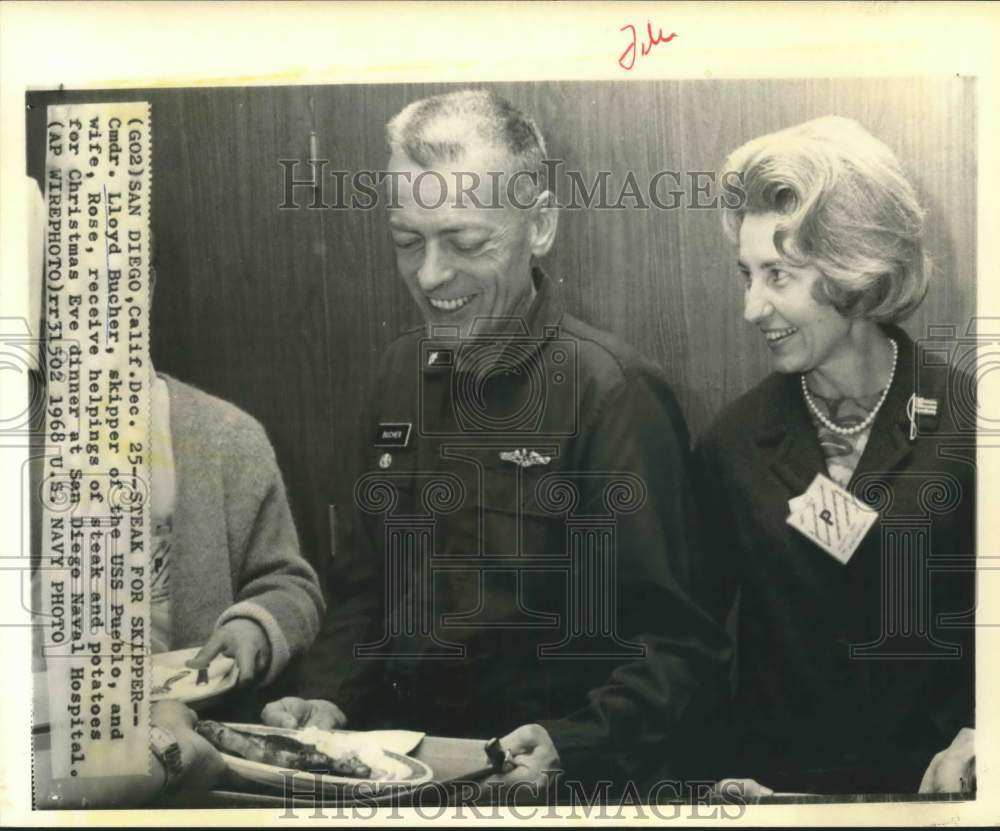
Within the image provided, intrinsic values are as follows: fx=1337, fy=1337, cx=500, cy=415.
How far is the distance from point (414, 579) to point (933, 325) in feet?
4.54

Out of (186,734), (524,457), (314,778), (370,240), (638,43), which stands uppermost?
(638,43)

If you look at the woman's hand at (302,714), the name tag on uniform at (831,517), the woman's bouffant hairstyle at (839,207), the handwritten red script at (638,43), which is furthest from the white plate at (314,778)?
the handwritten red script at (638,43)

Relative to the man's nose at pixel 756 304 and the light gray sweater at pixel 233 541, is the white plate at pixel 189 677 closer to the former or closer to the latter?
the light gray sweater at pixel 233 541

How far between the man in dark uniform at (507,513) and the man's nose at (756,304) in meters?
0.27

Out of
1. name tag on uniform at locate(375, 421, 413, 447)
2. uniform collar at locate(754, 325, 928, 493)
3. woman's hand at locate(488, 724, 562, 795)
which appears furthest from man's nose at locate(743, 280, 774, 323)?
woman's hand at locate(488, 724, 562, 795)

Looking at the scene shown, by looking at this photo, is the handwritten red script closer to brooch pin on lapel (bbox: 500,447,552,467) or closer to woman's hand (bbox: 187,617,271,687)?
brooch pin on lapel (bbox: 500,447,552,467)

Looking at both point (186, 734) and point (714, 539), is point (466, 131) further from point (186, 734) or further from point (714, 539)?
point (186, 734)

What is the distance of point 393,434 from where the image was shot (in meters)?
3.20

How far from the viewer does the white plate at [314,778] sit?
321 cm

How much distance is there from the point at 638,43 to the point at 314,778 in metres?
1.92

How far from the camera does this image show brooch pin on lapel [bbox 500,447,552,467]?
318cm

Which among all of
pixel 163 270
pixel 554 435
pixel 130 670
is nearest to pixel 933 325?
pixel 554 435

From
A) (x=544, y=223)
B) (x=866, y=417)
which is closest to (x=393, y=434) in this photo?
(x=544, y=223)

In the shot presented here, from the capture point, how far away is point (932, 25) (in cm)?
319
